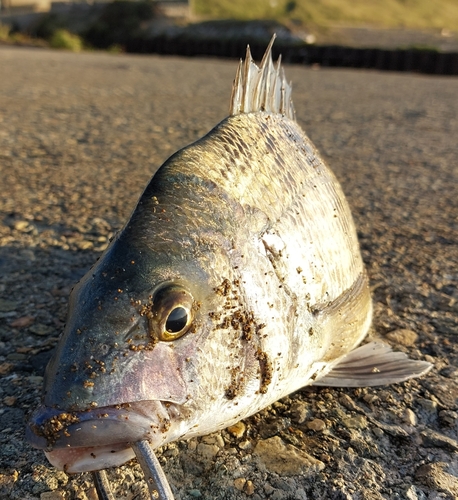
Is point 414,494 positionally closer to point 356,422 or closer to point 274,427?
point 356,422

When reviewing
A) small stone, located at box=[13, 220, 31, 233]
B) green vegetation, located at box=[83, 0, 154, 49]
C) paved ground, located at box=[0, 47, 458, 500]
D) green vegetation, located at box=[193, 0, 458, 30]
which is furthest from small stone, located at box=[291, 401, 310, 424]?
green vegetation, located at box=[193, 0, 458, 30]

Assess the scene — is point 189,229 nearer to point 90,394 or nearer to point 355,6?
point 90,394

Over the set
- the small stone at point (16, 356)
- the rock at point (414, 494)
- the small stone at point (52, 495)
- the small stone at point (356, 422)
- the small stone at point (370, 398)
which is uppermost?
the small stone at point (370, 398)

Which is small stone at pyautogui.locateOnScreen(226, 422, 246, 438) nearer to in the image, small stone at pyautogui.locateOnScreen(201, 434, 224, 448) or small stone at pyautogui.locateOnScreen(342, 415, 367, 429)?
small stone at pyautogui.locateOnScreen(201, 434, 224, 448)

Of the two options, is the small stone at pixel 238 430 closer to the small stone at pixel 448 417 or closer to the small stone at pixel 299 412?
the small stone at pixel 299 412

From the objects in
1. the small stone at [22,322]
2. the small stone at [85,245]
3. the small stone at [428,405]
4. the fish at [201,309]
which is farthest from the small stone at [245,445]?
the small stone at [85,245]

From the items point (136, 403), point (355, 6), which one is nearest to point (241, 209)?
point (136, 403)

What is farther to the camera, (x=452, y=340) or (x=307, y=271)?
(x=452, y=340)
